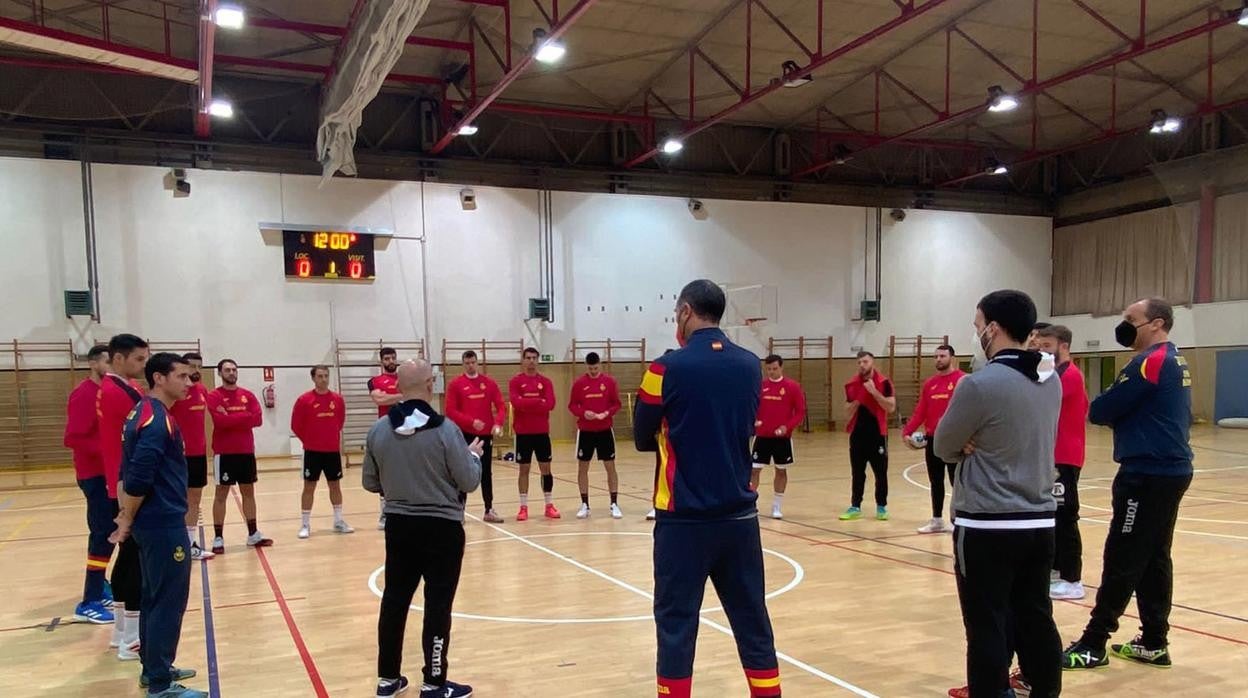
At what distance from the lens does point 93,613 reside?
5531 millimetres

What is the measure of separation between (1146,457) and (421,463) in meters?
3.67

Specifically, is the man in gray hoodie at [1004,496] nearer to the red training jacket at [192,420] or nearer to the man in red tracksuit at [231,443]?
the red training jacket at [192,420]

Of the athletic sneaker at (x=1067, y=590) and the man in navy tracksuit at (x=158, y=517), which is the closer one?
the man in navy tracksuit at (x=158, y=517)

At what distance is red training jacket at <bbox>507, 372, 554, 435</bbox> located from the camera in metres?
9.06

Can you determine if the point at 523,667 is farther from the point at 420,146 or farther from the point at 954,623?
the point at 420,146

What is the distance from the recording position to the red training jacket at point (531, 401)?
357 inches

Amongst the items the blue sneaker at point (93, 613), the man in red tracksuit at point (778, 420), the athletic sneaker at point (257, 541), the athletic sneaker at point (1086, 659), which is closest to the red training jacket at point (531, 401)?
the man in red tracksuit at point (778, 420)

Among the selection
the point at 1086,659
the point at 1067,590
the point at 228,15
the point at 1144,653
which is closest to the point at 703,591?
the point at 1086,659

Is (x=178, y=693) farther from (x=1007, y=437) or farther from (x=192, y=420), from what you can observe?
(x=1007, y=437)

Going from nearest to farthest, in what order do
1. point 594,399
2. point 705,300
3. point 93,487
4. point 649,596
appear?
point 705,300 → point 93,487 → point 649,596 → point 594,399

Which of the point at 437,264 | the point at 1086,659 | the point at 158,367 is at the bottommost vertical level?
the point at 1086,659

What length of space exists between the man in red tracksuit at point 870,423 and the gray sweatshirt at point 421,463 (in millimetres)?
5739

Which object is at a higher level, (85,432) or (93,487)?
(85,432)

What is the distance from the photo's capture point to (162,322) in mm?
15953
